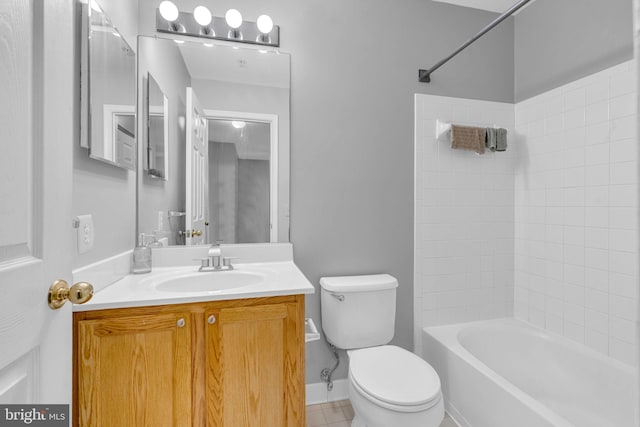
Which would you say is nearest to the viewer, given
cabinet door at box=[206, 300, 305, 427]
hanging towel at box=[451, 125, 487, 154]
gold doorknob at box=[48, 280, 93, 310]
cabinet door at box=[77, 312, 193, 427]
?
gold doorknob at box=[48, 280, 93, 310]

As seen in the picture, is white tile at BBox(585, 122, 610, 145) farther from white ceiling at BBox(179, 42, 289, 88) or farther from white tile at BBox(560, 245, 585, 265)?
white ceiling at BBox(179, 42, 289, 88)

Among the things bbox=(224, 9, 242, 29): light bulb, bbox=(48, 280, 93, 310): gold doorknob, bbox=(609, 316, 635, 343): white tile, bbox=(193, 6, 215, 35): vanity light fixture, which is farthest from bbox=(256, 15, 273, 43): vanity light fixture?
bbox=(609, 316, 635, 343): white tile

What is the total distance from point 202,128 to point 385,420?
1620mm

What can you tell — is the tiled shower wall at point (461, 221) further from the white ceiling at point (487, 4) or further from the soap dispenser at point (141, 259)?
the soap dispenser at point (141, 259)

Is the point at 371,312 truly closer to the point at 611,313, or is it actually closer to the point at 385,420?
the point at 385,420

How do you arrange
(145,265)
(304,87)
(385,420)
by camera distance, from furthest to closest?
(304,87) → (145,265) → (385,420)

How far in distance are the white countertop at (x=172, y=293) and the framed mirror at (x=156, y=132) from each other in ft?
1.71

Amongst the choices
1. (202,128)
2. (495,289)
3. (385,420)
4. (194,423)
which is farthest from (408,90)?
(194,423)

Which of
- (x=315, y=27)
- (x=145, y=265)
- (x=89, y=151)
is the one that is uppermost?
(x=315, y=27)

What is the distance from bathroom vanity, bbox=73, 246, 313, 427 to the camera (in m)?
1.01

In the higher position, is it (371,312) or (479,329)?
(371,312)

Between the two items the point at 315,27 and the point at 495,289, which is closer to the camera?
the point at 315,27

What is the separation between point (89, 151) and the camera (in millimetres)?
1094

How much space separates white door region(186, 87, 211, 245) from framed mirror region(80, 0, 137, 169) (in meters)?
0.26
